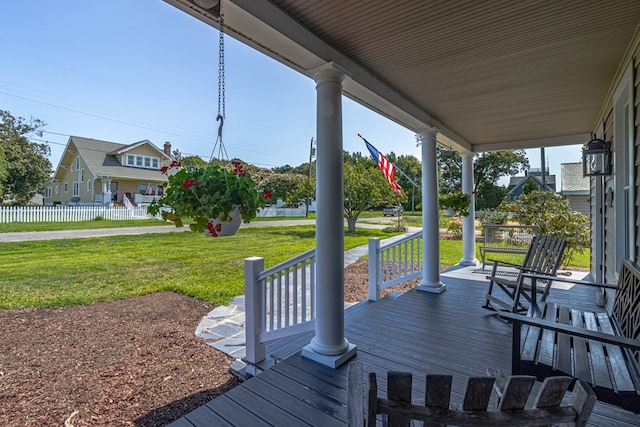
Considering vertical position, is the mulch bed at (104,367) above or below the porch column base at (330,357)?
below

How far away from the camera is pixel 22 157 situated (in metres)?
14.3

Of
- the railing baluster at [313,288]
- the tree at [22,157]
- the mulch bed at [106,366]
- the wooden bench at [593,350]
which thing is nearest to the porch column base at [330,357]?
the railing baluster at [313,288]

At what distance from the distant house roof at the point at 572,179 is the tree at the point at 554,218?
350 inches

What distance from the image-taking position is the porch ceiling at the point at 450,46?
180cm

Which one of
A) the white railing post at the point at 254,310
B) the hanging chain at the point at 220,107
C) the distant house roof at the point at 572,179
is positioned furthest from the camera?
the distant house roof at the point at 572,179

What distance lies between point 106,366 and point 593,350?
3.88 meters

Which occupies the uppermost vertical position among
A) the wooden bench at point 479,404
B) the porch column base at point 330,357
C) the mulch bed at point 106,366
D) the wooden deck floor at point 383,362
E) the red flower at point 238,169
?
the red flower at point 238,169

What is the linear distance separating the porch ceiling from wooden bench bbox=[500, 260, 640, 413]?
1700 mm

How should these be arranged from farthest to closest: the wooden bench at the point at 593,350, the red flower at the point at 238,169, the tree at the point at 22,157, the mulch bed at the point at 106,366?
1. the tree at the point at 22,157
2. the mulch bed at the point at 106,366
3. the red flower at the point at 238,169
4. the wooden bench at the point at 593,350

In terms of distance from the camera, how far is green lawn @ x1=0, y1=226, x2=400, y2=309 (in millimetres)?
4883

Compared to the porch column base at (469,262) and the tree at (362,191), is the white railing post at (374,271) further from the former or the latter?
the tree at (362,191)

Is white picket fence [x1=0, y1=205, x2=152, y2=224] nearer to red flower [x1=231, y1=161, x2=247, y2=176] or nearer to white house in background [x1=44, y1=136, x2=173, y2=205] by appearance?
white house in background [x1=44, y1=136, x2=173, y2=205]

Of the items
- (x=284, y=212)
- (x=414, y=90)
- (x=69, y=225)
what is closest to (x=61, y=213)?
(x=69, y=225)

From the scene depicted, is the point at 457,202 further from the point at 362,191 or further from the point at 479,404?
the point at 362,191
